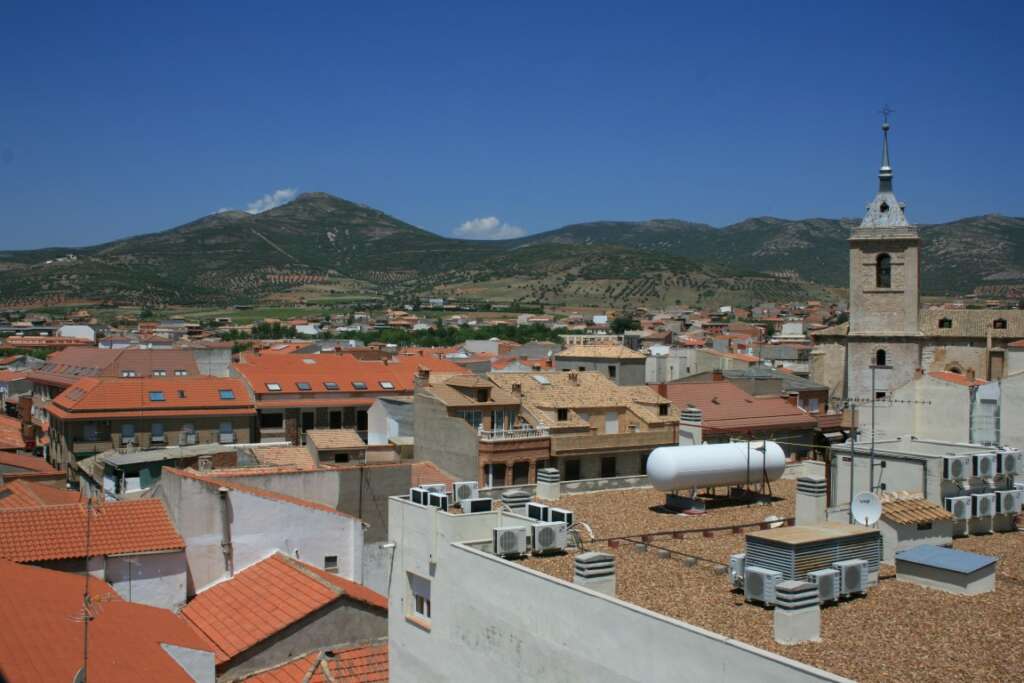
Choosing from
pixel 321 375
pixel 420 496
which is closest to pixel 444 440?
pixel 420 496

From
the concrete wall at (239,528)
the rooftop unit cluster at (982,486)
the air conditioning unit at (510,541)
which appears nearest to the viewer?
the air conditioning unit at (510,541)

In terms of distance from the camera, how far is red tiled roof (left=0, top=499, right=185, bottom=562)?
21078 mm

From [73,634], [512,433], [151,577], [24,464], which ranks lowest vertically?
[24,464]

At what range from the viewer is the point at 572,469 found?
124ft

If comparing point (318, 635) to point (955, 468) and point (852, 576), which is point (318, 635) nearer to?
point (852, 576)

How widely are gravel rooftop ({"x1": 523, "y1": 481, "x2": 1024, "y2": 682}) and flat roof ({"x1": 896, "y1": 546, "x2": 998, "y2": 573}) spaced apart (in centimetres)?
37

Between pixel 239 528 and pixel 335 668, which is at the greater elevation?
pixel 239 528

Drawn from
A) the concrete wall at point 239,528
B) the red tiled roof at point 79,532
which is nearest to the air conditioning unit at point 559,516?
the concrete wall at point 239,528

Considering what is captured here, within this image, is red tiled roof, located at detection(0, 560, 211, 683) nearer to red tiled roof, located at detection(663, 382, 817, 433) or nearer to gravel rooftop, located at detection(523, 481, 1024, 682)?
gravel rooftop, located at detection(523, 481, 1024, 682)

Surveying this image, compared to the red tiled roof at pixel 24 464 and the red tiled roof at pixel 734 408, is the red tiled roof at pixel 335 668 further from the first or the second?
the red tiled roof at pixel 734 408

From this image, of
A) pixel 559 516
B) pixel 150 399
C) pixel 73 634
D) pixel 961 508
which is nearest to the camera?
pixel 73 634

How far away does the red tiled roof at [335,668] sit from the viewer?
765 inches

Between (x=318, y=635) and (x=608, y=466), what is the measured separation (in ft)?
65.0

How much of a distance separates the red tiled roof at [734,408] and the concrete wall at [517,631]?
26163mm
